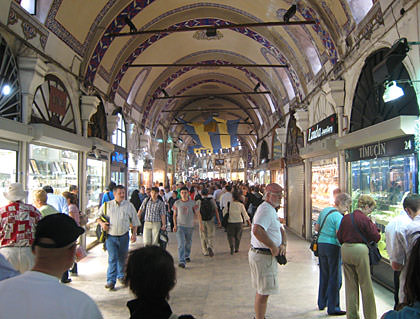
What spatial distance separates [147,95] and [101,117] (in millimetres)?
4668

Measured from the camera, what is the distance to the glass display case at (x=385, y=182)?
450 cm

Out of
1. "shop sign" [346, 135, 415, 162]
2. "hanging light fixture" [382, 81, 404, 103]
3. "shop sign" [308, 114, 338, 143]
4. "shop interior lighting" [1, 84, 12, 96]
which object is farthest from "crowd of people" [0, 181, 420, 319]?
"shop sign" [308, 114, 338, 143]

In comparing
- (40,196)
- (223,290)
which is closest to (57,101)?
(40,196)

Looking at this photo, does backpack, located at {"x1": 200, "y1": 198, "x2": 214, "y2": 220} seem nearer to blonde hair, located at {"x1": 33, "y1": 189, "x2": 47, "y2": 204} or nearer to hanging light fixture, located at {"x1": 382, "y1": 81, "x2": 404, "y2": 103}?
blonde hair, located at {"x1": 33, "y1": 189, "x2": 47, "y2": 204}

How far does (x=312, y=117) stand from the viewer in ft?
30.6

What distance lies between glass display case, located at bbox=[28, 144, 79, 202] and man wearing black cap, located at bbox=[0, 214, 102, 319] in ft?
16.0

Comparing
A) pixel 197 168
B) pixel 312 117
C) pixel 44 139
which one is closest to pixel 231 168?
pixel 197 168

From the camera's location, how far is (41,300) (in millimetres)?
1251

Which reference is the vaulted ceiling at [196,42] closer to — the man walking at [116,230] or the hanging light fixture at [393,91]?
the hanging light fixture at [393,91]

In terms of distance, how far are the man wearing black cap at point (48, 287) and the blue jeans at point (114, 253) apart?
3832mm

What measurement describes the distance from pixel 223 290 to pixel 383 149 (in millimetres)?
3163

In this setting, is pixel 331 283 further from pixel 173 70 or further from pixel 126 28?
pixel 173 70

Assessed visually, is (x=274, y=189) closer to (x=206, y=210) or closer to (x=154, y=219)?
(x=154, y=219)

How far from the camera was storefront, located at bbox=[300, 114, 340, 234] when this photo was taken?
7.26 m
